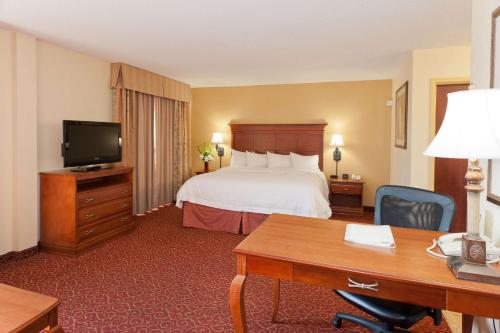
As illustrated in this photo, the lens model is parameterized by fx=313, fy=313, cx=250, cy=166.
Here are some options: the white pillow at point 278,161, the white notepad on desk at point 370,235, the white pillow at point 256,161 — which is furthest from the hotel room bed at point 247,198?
the white notepad on desk at point 370,235

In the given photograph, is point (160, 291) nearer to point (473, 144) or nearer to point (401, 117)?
point (473, 144)

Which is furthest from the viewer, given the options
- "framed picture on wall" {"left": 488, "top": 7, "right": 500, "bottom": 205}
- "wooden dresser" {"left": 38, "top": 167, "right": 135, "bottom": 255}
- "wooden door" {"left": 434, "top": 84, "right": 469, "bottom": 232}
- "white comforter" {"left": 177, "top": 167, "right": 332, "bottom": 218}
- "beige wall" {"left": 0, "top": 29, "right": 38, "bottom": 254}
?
"white comforter" {"left": 177, "top": 167, "right": 332, "bottom": 218}

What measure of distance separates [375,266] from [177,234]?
11.4 ft

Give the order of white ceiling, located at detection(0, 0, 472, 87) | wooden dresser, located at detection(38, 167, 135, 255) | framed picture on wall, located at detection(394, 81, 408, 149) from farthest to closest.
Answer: framed picture on wall, located at detection(394, 81, 408, 149)
wooden dresser, located at detection(38, 167, 135, 255)
white ceiling, located at detection(0, 0, 472, 87)

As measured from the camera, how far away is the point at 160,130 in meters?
5.85

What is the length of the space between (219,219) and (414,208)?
296 centimetres

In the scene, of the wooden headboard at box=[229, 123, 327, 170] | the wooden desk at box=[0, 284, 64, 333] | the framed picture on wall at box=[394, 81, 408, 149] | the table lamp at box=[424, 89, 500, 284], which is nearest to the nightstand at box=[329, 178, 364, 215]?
the wooden headboard at box=[229, 123, 327, 170]

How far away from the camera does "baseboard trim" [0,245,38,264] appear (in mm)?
3371

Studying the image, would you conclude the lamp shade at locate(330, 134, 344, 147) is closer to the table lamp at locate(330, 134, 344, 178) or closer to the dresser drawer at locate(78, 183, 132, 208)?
the table lamp at locate(330, 134, 344, 178)

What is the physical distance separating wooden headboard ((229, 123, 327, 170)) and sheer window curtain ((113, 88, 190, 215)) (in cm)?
113

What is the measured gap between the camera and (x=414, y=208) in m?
1.98

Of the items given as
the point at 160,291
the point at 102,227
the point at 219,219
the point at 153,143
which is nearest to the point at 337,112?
the point at 219,219

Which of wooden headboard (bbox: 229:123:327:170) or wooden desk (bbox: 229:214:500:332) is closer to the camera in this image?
wooden desk (bbox: 229:214:500:332)

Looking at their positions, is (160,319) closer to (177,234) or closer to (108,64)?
(177,234)
